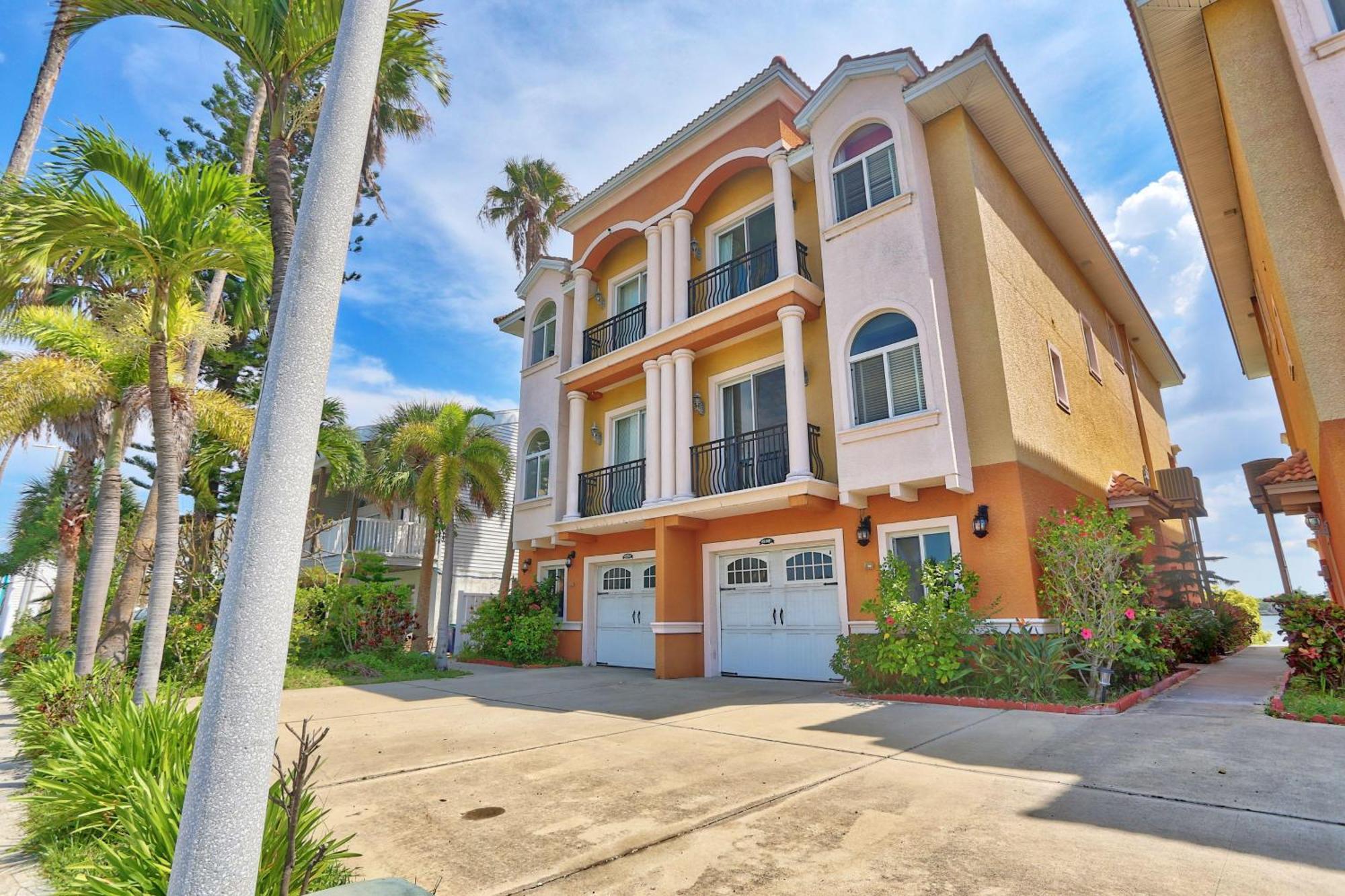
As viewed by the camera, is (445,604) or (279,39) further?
(445,604)

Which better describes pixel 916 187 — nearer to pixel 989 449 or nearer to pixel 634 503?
pixel 989 449

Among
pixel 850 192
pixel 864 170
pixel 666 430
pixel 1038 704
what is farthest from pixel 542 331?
pixel 1038 704

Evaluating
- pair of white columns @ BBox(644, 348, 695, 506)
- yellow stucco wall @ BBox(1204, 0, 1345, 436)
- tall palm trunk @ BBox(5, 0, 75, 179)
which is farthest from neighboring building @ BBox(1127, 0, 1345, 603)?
tall palm trunk @ BBox(5, 0, 75, 179)

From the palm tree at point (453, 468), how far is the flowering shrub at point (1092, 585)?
1287cm

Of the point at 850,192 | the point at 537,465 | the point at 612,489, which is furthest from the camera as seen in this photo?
the point at 537,465

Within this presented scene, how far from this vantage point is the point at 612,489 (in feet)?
50.4

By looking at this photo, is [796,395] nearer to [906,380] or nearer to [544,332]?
[906,380]

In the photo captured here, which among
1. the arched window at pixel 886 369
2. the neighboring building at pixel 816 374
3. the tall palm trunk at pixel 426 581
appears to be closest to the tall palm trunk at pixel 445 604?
the neighboring building at pixel 816 374

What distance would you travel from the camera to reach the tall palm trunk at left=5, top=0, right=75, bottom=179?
11023mm

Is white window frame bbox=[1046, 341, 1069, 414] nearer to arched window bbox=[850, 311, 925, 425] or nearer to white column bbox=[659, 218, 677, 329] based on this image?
arched window bbox=[850, 311, 925, 425]

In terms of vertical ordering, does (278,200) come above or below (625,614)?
above

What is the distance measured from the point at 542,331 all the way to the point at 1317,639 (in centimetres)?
1686

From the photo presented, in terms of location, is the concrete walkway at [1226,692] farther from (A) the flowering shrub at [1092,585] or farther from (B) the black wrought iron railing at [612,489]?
(B) the black wrought iron railing at [612,489]

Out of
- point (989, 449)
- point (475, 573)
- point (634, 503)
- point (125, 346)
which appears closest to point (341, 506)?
point (475, 573)
